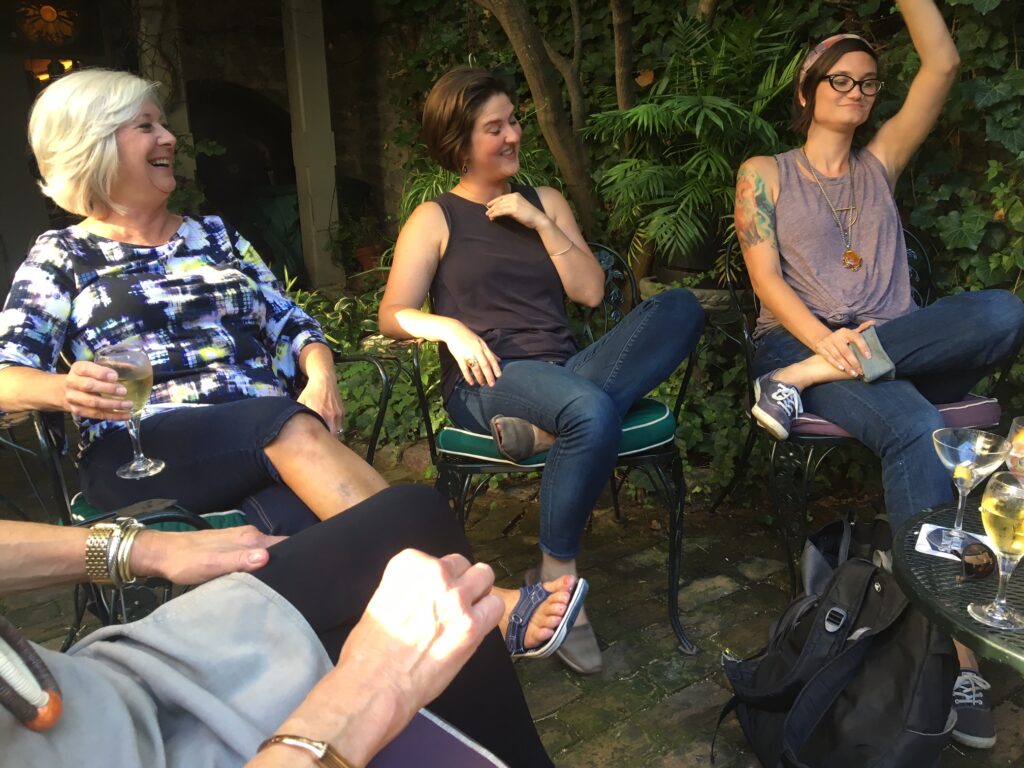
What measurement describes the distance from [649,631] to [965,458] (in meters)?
0.94

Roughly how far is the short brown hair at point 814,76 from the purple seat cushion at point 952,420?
39.3 inches

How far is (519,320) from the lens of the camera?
7.65ft

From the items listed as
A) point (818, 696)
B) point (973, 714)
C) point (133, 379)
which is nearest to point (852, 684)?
point (818, 696)

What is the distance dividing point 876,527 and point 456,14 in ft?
13.4

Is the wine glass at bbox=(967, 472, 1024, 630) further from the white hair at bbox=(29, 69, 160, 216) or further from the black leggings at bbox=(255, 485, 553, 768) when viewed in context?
the white hair at bbox=(29, 69, 160, 216)

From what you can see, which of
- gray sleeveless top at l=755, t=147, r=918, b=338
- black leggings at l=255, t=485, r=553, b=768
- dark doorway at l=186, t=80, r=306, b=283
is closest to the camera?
black leggings at l=255, t=485, r=553, b=768

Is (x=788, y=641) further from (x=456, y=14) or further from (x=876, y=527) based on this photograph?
(x=456, y=14)

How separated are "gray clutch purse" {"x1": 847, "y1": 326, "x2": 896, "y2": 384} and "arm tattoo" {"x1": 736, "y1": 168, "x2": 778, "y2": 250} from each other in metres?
0.45

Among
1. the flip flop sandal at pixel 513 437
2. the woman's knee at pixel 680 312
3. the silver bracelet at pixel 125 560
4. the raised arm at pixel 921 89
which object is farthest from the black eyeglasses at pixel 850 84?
the silver bracelet at pixel 125 560

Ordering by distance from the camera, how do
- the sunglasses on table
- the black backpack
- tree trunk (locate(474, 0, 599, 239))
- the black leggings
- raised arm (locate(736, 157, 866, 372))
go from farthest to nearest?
tree trunk (locate(474, 0, 599, 239)), raised arm (locate(736, 157, 866, 372)), the black backpack, the sunglasses on table, the black leggings

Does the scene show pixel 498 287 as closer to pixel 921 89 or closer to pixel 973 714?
pixel 921 89

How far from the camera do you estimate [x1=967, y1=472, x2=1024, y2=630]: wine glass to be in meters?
1.22

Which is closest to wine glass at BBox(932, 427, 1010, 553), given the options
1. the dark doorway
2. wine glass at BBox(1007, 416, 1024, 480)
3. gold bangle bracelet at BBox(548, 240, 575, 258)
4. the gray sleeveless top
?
wine glass at BBox(1007, 416, 1024, 480)

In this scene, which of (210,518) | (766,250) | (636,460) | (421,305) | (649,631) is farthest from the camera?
(766,250)
